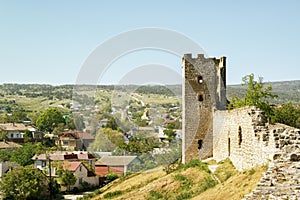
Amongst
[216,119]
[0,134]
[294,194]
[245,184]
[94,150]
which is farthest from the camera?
[0,134]

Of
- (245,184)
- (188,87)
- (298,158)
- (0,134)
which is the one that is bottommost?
(0,134)

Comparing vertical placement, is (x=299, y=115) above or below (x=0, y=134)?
above

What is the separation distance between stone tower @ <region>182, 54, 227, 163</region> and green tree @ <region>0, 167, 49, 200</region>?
21.5 m

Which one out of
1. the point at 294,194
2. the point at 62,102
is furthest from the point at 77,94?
the point at 62,102

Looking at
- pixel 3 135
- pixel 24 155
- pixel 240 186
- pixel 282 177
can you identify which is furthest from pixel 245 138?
pixel 3 135

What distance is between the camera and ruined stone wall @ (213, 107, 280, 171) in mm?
14242

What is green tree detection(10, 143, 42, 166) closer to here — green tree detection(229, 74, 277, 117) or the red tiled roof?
the red tiled roof

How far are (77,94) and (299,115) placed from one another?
63.3 feet

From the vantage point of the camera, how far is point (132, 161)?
4962 cm

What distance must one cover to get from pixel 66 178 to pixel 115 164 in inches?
340

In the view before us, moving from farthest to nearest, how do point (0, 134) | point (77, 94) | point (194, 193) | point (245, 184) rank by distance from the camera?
1. point (0, 134)
2. point (77, 94)
3. point (194, 193)
4. point (245, 184)

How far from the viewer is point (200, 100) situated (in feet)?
84.1

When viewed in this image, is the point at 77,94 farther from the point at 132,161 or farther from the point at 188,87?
the point at 132,161

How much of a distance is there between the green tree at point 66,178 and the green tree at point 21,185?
445 centimetres
